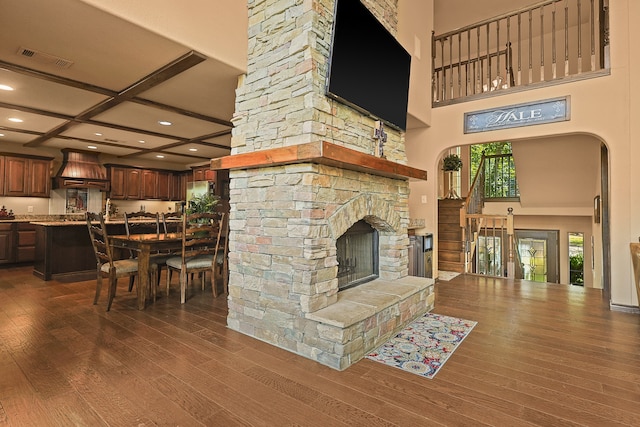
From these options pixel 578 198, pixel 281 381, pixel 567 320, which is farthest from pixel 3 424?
pixel 578 198

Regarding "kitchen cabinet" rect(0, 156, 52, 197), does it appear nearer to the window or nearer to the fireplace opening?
the fireplace opening

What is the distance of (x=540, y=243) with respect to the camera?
783 centimetres

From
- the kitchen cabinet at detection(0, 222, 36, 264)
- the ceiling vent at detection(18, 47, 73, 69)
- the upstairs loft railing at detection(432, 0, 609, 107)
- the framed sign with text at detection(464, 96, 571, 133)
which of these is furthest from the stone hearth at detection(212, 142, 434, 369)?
the kitchen cabinet at detection(0, 222, 36, 264)

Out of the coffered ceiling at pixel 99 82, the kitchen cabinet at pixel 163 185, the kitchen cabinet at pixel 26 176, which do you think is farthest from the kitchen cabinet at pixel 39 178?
the kitchen cabinet at pixel 163 185

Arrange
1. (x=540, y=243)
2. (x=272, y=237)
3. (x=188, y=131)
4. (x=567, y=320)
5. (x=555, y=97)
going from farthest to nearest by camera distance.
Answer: (x=540, y=243) → (x=188, y=131) → (x=555, y=97) → (x=567, y=320) → (x=272, y=237)

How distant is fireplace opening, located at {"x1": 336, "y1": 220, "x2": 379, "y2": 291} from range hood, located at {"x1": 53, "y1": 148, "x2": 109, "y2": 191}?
684 cm

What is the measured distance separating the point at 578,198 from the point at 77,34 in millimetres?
8338

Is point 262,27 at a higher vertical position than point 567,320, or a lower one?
higher

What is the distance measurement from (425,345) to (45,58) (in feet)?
14.3

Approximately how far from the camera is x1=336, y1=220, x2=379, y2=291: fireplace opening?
343 centimetres

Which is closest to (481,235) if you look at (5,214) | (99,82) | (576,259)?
(576,259)

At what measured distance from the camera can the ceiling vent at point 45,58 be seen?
297cm

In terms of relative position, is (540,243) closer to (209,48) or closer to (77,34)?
(209,48)

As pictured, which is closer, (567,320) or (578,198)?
(567,320)
